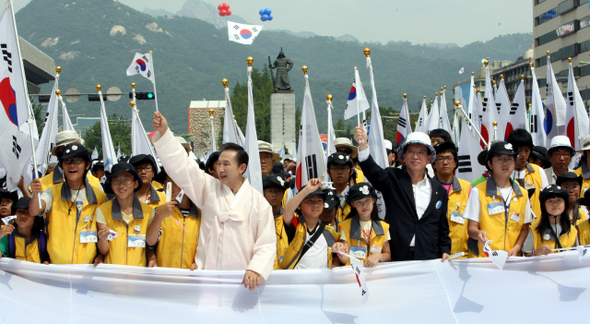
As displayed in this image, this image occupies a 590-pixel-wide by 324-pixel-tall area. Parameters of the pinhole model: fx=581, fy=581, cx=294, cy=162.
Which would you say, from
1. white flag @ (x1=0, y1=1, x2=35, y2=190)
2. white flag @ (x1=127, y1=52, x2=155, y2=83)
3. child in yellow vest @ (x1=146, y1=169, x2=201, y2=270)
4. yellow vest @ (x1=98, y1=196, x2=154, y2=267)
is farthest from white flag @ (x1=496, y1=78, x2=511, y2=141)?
white flag @ (x1=0, y1=1, x2=35, y2=190)

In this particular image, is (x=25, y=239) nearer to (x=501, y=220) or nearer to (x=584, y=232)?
(x=501, y=220)

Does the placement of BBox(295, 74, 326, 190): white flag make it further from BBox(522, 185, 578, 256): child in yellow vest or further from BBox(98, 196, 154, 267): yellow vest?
BBox(522, 185, 578, 256): child in yellow vest

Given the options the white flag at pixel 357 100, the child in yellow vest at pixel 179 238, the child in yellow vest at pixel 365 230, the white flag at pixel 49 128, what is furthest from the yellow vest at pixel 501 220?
Answer: the white flag at pixel 49 128

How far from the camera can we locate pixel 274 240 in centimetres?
421

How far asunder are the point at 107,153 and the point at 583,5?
54999 mm

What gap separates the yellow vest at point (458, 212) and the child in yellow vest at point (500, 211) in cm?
17

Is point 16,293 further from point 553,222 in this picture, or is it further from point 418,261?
point 553,222

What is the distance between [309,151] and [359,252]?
179 cm

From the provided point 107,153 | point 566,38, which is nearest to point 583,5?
point 566,38

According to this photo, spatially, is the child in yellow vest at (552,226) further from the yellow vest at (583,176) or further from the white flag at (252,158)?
the white flag at (252,158)

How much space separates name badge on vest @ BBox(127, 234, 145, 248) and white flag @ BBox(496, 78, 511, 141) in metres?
7.46

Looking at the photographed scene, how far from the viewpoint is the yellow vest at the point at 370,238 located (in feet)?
15.3

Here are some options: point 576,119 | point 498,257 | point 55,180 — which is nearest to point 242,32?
point 576,119

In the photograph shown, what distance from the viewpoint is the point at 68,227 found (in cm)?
455
